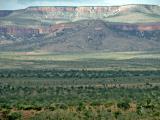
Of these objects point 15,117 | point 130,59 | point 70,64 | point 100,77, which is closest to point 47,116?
point 15,117

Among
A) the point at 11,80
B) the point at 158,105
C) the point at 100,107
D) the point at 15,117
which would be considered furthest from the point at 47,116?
the point at 11,80

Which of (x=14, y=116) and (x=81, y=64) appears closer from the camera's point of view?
(x=14, y=116)

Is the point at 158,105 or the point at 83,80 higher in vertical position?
the point at 158,105

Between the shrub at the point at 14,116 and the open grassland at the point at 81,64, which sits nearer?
the shrub at the point at 14,116

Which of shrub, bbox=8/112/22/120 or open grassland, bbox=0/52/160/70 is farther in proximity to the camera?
open grassland, bbox=0/52/160/70

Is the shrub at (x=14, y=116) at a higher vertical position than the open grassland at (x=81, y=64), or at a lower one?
higher

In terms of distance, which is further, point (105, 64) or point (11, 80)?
point (105, 64)

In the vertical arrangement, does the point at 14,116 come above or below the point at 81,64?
above

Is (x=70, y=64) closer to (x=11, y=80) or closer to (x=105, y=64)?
(x=105, y=64)

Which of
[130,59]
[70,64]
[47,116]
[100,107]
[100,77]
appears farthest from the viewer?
[130,59]

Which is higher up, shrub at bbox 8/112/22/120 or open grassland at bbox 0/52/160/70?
shrub at bbox 8/112/22/120

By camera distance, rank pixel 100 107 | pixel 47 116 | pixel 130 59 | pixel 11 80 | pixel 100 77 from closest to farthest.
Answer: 1. pixel 47 116
2. pixel 100 107
3. pixel 11 80
4. pixel 100 77
5. pixel 130 59
